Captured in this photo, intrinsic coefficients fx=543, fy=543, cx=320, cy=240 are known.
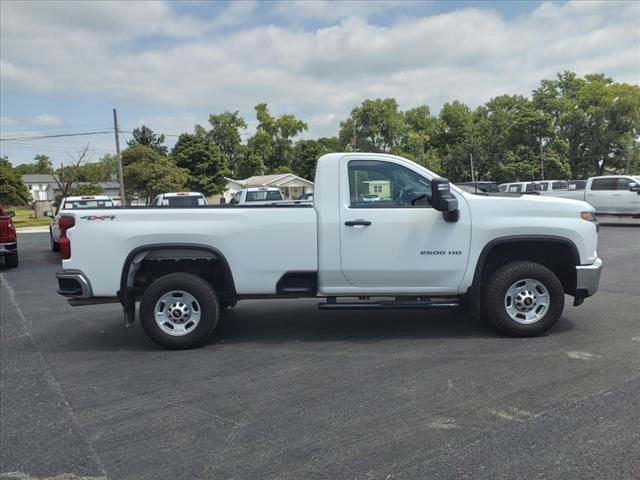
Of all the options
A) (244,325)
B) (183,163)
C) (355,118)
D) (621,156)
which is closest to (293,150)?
(355,118)

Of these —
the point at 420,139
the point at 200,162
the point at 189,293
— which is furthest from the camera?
Result: the point at 420,139

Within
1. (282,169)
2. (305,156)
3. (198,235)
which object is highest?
(305,156)

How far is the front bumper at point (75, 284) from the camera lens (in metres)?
5.62

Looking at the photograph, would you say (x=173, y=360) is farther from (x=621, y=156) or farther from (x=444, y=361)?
(x=621, y=156)

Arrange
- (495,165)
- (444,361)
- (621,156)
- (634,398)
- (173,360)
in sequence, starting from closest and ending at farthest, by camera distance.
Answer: (634,398)
(444,361)
(173,360)
(621,156)
(495,165)

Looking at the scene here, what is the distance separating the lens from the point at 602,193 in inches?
837

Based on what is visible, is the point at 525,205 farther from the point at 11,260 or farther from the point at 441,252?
the point at 11,260

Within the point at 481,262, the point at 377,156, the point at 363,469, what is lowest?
the point at 363,469

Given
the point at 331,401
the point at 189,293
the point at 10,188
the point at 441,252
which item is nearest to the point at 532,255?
the point at 441,252

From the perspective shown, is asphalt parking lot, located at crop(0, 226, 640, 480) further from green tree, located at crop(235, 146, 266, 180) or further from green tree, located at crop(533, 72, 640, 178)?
green tree, located at crop(235, 146, 266, 180)

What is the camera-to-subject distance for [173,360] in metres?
5.47

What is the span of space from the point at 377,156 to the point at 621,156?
5883 centimetres

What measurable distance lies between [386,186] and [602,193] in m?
18.6

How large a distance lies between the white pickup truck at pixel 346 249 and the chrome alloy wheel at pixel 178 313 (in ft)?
0.04
